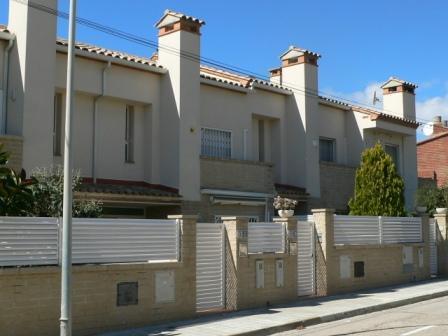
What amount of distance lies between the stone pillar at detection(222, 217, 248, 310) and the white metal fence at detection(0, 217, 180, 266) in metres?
1.53

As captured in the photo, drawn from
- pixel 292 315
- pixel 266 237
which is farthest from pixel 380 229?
pixel 292 315

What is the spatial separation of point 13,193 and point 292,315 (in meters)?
5.99

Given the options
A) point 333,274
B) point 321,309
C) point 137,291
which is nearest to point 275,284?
point 321,309

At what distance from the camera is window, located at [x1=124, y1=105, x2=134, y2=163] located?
60.5ft

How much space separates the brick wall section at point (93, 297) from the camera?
9742 millimetres

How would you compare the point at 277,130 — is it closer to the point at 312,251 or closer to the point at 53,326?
the point at 312,251

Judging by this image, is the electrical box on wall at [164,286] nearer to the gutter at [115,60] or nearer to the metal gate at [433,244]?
the gutter at [115,60]

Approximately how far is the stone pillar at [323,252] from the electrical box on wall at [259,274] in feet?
8.15

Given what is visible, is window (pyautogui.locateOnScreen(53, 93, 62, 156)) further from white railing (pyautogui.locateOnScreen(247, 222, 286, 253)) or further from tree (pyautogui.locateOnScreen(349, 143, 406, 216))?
tree (pyautogui.locateOnScreen(349, 143, 406, 216))

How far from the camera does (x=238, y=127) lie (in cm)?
2095

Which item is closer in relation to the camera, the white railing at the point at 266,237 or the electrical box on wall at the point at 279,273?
the white railing at the point at 266,237

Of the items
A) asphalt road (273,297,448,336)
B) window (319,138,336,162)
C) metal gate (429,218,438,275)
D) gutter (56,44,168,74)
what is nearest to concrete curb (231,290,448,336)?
asphalt road (273,297,448,336)

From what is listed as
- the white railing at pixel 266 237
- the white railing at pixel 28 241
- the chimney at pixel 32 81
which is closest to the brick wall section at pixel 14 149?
the chimney at pixel 32 81

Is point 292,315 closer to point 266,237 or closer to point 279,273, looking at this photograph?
point 279,273
